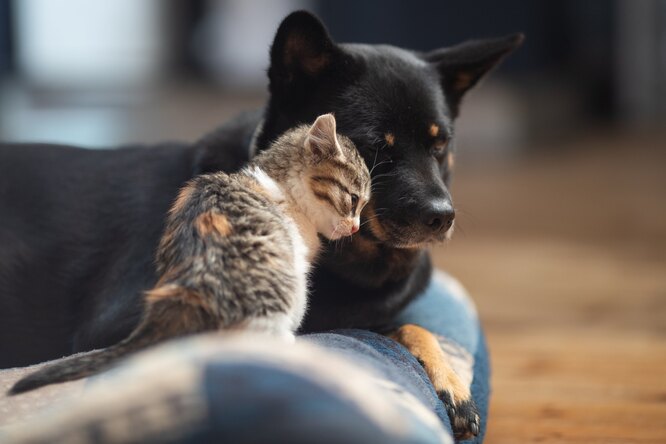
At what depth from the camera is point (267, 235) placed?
4.69 feet

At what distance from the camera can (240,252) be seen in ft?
4.51

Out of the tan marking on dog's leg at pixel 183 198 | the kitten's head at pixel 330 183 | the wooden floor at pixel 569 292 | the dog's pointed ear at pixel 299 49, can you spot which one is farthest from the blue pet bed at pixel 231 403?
the wooden floor at pixel 569 292

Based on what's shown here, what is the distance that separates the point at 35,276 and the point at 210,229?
2.65 feet

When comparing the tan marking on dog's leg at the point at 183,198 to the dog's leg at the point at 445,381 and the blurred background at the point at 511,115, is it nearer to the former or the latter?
the dog's leg at the point at 445,381

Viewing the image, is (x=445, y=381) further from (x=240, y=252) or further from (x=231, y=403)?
(x=231, y=403)

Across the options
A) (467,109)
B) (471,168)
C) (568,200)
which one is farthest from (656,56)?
(568,200)

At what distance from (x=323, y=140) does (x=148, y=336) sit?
486 mm

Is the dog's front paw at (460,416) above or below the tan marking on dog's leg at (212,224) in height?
below

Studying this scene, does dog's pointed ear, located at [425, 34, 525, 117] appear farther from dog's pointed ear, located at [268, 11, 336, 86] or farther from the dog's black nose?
the dog's black nose

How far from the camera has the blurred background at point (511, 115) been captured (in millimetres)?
3223

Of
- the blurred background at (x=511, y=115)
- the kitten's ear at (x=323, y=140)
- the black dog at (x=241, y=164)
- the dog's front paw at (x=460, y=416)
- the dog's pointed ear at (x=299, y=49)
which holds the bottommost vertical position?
the blurred background at (x=511, y=115)

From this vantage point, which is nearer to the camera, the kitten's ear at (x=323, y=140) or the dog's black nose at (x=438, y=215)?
the kitten's ear at (x=323, y=140)

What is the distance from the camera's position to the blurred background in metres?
3.22

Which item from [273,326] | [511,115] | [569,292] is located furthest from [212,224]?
[511,115]
